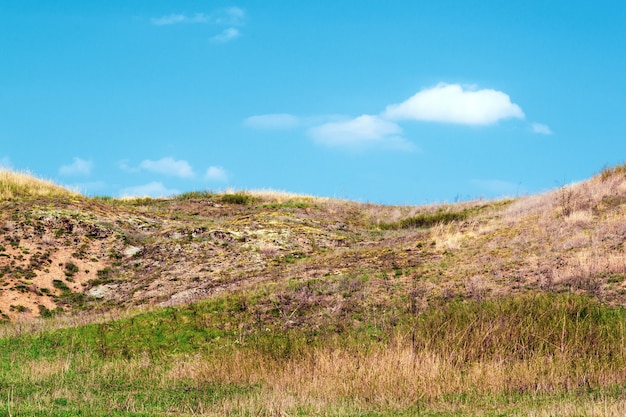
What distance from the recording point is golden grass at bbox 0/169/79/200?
42.2 metres

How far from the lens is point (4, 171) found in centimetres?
4516

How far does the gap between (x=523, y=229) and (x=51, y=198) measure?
29257 mm

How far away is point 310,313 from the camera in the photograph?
2198cm

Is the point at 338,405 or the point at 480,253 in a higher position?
the point at 480,253

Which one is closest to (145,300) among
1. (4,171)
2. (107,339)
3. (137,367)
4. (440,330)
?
(107,339)

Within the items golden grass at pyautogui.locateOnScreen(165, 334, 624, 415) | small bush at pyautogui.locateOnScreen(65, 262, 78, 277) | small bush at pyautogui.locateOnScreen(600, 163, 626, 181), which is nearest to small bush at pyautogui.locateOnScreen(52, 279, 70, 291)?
small bush at pyautogui.locateOnScreen(65, 262, 78, 277)

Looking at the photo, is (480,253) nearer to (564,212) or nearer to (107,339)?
(564,212)

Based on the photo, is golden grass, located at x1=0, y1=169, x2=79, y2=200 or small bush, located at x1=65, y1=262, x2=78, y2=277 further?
golden grass, located at x1=0, y1=169, x2=79, y2=200

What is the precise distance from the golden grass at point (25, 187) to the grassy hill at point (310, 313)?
0.35 metres

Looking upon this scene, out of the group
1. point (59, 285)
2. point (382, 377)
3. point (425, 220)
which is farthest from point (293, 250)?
point (382, 377)

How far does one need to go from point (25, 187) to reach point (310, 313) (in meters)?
29.2

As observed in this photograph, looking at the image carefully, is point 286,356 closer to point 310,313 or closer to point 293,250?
point 310,313

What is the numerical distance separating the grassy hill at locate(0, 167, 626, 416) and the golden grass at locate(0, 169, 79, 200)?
0.35 metres

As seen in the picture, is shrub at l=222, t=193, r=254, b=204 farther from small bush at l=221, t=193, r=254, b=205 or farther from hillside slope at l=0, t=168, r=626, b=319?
hillside slope at l=0, t=168, r=626, b=319
